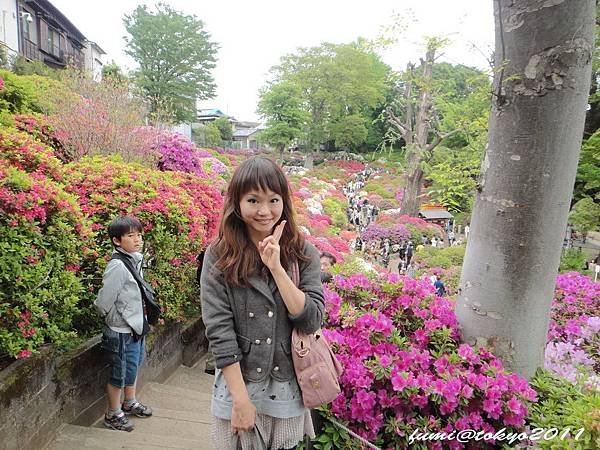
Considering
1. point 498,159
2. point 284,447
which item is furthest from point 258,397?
point 498,159

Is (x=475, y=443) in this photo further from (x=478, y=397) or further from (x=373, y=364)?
(x=373, y=364)

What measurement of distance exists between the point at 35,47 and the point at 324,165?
78.3ft

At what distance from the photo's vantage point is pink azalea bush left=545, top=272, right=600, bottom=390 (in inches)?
98.9

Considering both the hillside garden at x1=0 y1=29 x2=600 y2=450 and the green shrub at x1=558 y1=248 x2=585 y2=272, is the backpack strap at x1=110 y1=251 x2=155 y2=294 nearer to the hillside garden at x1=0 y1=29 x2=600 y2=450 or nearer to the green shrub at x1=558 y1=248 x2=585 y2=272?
the hillside garden at x1=0 y1=29 x2=600 y2=450

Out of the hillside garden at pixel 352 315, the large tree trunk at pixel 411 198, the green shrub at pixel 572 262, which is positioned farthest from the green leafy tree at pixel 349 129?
the hillside garden at pixel 352 315

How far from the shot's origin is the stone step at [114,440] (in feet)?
7.90

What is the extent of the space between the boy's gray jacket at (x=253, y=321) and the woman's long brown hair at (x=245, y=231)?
4cm

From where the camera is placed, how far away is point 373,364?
6.54ft

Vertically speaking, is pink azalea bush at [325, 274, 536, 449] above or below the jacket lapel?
below

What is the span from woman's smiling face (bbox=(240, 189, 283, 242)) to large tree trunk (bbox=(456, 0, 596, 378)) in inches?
54.0

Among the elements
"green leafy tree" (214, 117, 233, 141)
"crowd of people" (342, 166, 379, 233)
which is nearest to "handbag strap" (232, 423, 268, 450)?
"crowd of people" (342, 166, 379, 233)

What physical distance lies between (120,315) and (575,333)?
3.29 m

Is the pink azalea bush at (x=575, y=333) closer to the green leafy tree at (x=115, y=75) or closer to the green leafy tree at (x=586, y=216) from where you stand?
the green leafy tree at (x=115, y=75)

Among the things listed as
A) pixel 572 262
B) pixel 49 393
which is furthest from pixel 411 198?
pixel 49 393
